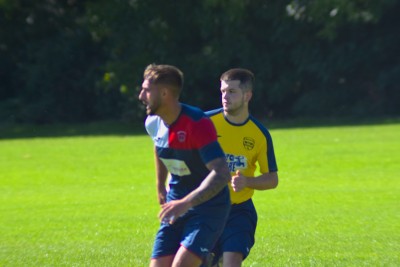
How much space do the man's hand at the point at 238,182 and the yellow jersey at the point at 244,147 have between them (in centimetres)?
37

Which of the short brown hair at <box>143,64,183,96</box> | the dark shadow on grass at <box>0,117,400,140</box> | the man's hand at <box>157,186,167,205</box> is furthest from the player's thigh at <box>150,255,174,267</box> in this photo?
the dark shadow on grass at <box>0,117,400,140</box>

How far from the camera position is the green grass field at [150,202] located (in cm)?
980

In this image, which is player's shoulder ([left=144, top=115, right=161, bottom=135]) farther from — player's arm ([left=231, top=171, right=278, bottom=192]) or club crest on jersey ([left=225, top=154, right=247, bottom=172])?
club crest on jersey ([left=225, top=154, right=247, bottom=172])

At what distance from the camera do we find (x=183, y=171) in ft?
19.4

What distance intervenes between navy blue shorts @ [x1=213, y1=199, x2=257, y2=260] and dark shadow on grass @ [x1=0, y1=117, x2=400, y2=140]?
24359mm

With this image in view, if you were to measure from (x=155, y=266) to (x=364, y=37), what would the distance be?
31.1 m

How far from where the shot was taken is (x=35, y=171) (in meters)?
21.3

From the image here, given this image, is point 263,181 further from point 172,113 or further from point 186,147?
point 172,113

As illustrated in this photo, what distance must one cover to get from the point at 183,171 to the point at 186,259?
58 cm

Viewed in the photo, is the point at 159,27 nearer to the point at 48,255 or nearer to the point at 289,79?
the point at 289,79

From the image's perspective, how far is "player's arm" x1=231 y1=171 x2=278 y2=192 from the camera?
6.62 m

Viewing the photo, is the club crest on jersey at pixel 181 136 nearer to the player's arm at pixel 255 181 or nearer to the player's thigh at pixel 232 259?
the player's arm at pixel 255 181

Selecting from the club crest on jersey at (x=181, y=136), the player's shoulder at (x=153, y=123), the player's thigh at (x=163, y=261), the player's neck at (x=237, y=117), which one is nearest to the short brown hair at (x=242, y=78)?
the player's neck at (x=237, y=117)

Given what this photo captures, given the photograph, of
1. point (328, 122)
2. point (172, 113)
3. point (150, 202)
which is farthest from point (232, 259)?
point (328, 122)
